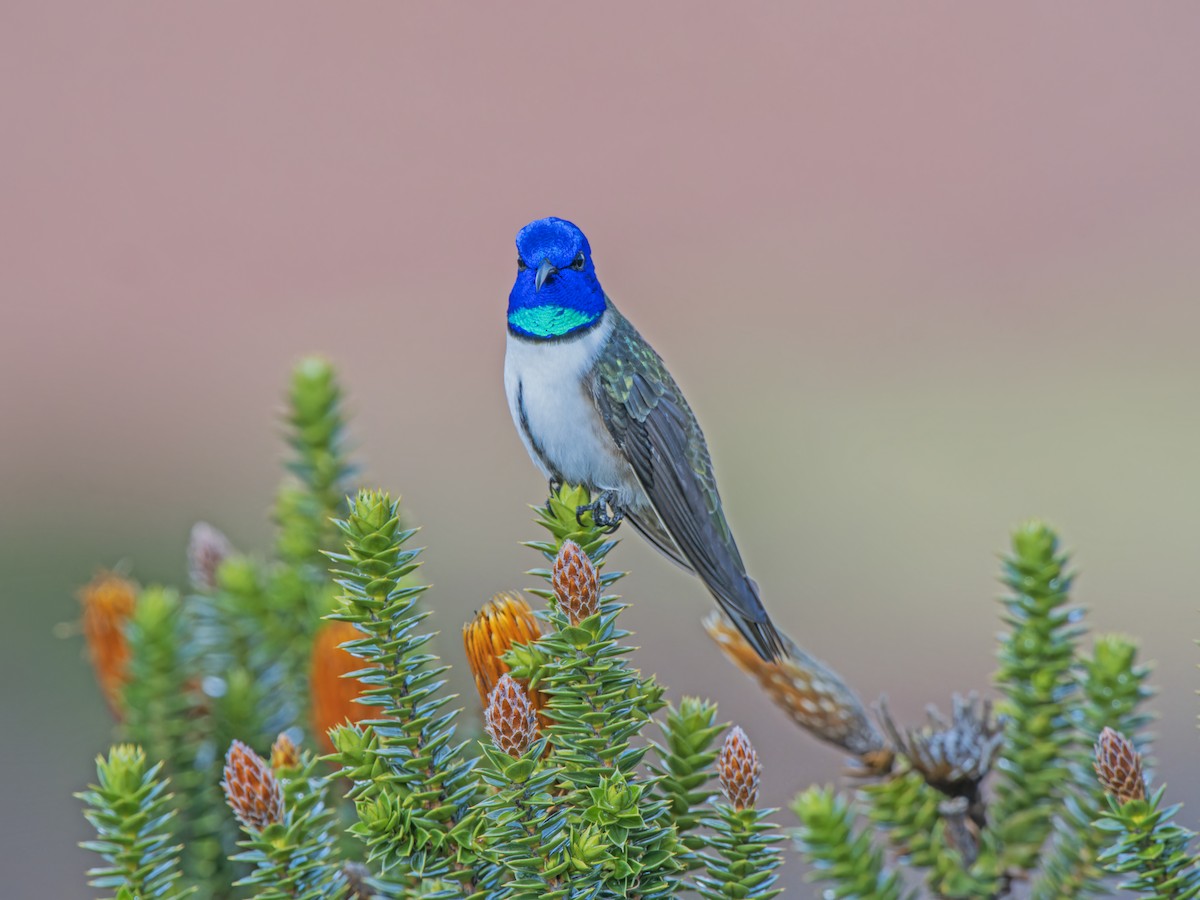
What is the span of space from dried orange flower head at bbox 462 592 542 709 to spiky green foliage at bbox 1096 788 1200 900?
0.84 metres

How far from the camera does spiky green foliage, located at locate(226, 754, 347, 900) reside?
6.03 feet

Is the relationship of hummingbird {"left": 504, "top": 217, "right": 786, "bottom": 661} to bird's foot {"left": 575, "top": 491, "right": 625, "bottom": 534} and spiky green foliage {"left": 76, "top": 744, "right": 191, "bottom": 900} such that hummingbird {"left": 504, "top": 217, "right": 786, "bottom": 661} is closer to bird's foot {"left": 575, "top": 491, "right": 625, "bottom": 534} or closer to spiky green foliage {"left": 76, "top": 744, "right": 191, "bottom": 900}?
bird's foot {"left": 575, "top": 491, "right": 625, "bottom": 534}

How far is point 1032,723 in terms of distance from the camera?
2244 mm

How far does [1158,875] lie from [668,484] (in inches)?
62.9

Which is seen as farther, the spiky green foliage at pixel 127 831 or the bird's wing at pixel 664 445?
the bird's wing at pixel 664 445

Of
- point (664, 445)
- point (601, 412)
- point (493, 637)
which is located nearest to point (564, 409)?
point (601, 412)

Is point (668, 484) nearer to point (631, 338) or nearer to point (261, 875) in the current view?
point (631, 338)

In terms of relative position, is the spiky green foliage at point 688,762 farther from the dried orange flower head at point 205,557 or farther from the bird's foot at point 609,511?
the dried orange flower head at point 205,557

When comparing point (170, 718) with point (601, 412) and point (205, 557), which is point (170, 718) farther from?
point (601, 412)

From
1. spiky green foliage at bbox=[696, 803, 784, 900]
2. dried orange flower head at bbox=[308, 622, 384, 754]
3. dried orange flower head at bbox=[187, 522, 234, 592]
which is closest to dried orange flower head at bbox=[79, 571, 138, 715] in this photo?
dried orange flower head at bbox=[187, 522, 234, 592]

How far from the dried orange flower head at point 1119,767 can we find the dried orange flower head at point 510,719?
2.59 feet

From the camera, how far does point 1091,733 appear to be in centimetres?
221

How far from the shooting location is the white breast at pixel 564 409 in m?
3.23

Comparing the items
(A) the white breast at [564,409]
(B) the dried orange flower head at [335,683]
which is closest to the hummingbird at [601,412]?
(A) the white breast at [564,409]
